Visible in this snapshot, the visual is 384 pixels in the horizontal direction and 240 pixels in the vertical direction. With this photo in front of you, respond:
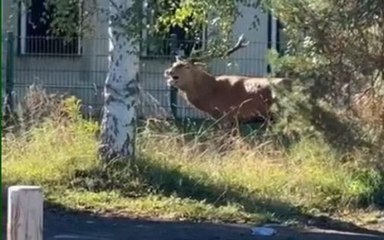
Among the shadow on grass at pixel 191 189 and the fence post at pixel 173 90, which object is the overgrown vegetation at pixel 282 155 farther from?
the fence post at pixel 173 90

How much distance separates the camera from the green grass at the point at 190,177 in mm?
13260

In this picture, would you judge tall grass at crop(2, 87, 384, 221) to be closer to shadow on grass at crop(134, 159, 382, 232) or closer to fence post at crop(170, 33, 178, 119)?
shadow on grass at crop(134, 159, 382, 232)

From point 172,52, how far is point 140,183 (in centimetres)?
658

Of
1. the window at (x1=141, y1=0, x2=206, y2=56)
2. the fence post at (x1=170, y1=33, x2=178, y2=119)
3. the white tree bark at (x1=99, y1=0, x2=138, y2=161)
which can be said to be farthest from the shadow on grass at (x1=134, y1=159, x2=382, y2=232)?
the fence post at (x1=170, y1=33, x2=178, y2=119)

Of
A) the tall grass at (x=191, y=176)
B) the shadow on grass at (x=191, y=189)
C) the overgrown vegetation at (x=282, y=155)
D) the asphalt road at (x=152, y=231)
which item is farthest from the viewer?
the tall grass at (x=191, y=176)

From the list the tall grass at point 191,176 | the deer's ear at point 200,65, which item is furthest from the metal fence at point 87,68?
the tall grass at point 191,176

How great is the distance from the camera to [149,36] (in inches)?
526

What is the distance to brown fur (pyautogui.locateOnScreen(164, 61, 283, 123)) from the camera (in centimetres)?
1891

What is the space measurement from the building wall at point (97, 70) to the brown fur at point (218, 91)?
290 millimetres

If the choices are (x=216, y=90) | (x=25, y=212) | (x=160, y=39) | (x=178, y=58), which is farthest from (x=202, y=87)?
(x=25, y=212)

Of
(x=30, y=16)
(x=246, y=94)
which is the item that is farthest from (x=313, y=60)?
(x=30, y=16)

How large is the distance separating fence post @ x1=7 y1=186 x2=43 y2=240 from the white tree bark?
814 centimetres

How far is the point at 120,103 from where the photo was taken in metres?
14.1

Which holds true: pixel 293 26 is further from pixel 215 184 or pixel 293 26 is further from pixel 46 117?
pixel 46 117
